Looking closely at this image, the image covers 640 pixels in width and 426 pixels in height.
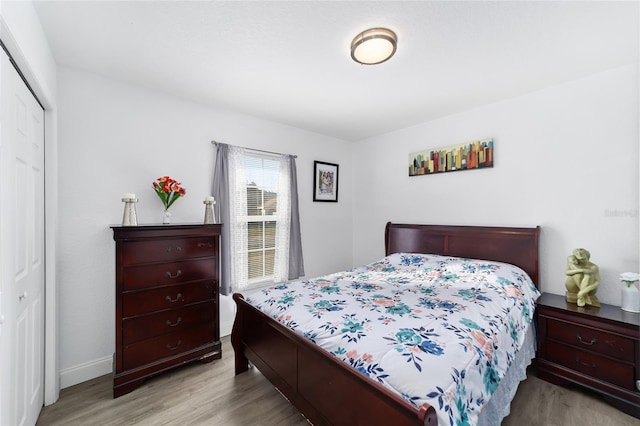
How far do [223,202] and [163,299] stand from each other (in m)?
1.12

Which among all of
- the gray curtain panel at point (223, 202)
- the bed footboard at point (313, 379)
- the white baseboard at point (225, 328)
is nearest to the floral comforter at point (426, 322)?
the bed footboard at point (313, 379)

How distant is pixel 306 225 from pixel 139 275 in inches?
83.0

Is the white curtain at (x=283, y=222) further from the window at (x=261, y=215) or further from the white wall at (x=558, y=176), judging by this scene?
the white wall at (x=558, y=176)

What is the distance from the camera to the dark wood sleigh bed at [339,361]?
118 cm

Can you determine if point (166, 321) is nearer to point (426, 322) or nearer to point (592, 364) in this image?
point (426, 322)

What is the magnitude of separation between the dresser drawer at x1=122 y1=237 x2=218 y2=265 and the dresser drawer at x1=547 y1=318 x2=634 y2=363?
2.90 metres

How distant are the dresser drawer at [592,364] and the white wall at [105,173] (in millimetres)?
3047

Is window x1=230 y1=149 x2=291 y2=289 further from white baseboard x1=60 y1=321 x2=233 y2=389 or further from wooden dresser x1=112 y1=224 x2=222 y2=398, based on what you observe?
white baseboard x1=60 y1=321 x2=233 y2=389

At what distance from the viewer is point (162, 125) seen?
2.63m

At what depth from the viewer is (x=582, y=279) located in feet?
7.21

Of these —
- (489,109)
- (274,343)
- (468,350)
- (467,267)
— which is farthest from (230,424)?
(489,109)

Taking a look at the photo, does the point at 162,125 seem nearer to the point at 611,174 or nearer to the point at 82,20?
the point at 82,20

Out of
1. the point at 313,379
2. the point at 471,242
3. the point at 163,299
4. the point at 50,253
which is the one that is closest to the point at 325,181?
the point at 471,242

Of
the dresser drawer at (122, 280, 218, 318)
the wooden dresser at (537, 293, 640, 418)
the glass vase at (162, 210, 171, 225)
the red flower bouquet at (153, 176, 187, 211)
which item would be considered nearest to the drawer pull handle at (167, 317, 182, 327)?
the dresser drawer at (122, 280, 218, 318)
